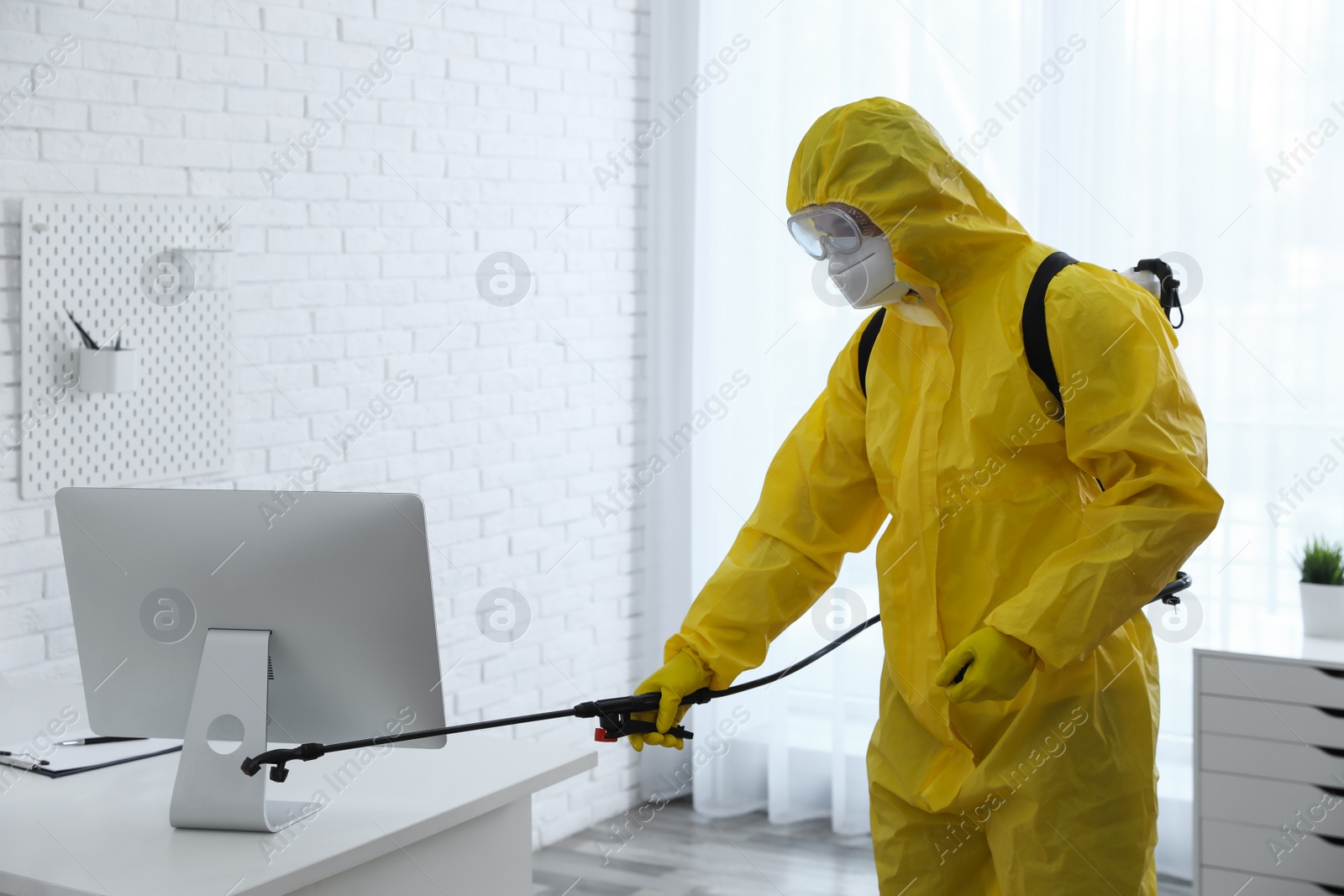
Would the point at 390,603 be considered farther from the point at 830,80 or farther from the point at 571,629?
the point at 830,80

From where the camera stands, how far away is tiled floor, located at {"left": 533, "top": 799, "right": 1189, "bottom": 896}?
323cm

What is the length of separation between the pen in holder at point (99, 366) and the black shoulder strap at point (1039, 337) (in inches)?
65.5

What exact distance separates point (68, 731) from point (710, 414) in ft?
7.19

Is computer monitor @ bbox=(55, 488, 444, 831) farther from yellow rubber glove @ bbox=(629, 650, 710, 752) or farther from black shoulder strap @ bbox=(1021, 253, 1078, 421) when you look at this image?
black shoulder strap @ bbox=(1021, 253, 1078, 421)

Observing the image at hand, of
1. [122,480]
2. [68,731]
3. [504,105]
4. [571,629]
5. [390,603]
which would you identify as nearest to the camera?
[390,603]

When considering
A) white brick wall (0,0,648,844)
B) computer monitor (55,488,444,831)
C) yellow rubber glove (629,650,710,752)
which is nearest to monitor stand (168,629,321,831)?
computer monitor (55,488,444,831)

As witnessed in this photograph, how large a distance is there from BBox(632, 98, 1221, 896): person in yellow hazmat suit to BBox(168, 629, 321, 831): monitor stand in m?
0.48

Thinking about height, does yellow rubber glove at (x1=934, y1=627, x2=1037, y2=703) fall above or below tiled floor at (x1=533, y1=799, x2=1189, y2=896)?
above

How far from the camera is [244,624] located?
1649 millimetres

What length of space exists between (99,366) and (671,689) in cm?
135

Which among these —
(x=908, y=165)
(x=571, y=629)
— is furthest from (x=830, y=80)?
(x=908, y=165)

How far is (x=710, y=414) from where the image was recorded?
3801 millimetres

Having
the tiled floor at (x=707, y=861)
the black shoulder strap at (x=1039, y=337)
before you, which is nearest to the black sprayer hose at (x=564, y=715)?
the black shoulder strap at (x=1039, y=337)

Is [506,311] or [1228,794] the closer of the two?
[1228,794]
